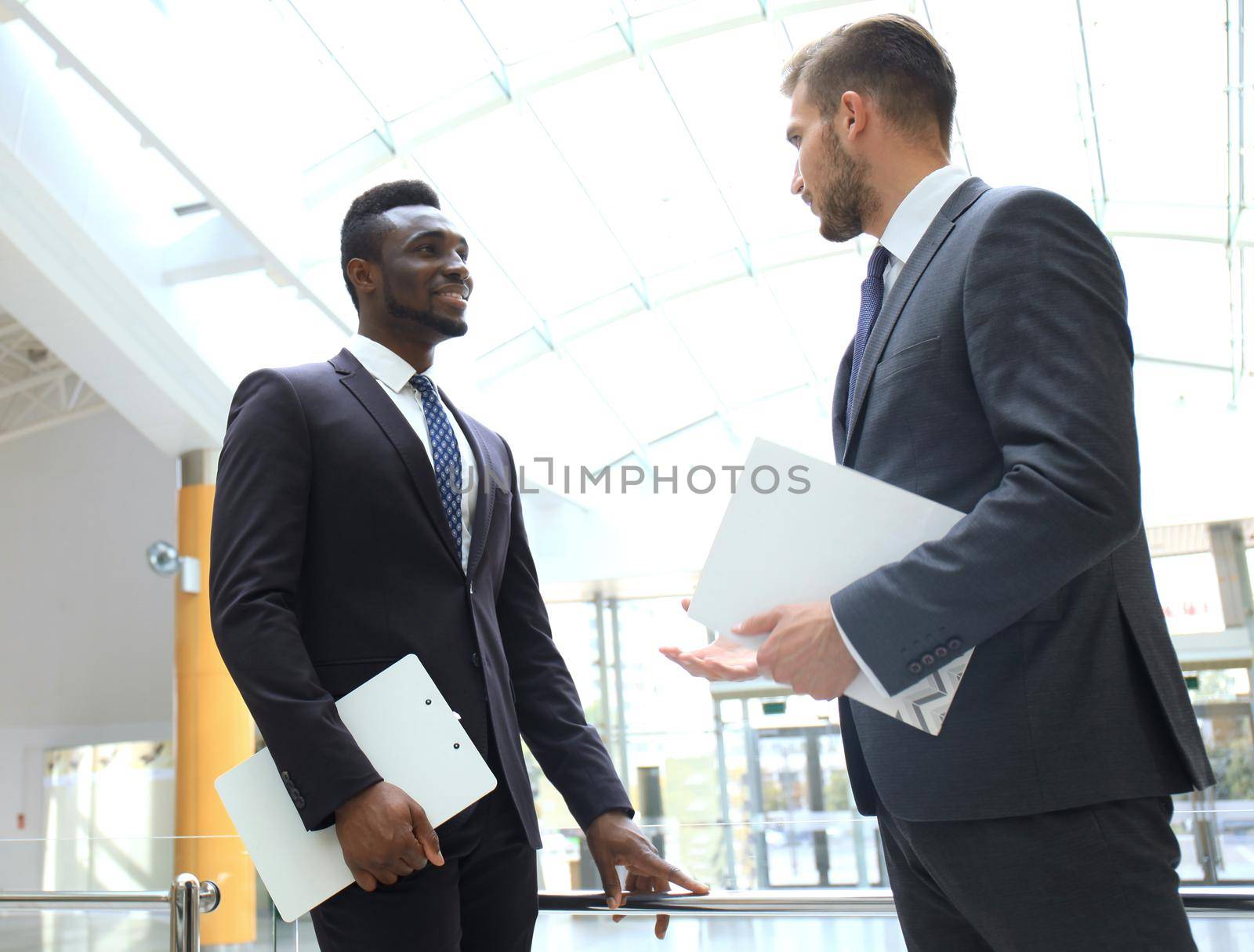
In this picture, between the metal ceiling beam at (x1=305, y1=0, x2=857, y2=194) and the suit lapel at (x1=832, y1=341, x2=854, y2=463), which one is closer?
the suit lapel at (x1=832, y1=341, x2=854, y2=463)

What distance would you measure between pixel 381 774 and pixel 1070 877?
0.96 metres

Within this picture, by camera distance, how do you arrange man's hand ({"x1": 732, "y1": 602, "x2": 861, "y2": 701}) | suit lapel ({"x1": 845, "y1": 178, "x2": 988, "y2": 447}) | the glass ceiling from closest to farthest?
man's hand ({"x1": 732, "y1": 602, "x2": 861, "y2": 701})
suit lapel ({"x1": 845, "y1": 178, "x2": 988, "y2": 447})
the glass ceiling

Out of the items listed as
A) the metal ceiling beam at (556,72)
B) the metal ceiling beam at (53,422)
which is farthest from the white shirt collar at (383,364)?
the metal ceiling beam at (53,422)

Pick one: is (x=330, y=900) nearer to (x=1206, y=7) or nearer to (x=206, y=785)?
(x=206, y=785)

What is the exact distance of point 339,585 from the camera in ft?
6.13

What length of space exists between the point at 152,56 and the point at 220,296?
2702 millimetres

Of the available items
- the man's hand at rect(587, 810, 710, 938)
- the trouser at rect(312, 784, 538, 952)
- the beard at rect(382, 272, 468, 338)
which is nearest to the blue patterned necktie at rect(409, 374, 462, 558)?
the beard at rect(382, 272, 468, 338)

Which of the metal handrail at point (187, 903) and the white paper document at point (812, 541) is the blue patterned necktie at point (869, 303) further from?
the metal handrail at point (187, 903)

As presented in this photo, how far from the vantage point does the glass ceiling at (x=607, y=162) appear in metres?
8.56

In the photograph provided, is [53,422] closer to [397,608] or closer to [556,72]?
[556,72]

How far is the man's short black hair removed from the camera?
2383mm

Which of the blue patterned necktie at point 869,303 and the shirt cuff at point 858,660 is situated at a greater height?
the blue patterned necktie at point 869,303

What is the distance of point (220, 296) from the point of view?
9688 mm

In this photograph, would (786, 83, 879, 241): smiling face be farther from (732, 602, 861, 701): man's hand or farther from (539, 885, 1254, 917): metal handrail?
(539, 885, 1254, 917): metal handrail
